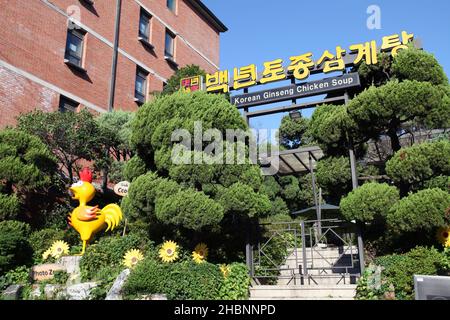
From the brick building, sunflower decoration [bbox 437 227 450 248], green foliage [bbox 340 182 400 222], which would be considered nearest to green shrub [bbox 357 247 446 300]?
sunflower decoration [bbox 437 227 450 248]

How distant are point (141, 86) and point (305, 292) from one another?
13.9 meters

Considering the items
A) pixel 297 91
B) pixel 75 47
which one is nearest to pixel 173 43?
pixel 75 47

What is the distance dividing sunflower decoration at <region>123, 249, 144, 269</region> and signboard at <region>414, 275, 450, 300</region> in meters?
4.76

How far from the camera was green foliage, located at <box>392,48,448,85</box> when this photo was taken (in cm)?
793

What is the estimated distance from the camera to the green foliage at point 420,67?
26.0 ft

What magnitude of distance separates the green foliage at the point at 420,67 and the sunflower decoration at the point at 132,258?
20.2 feet

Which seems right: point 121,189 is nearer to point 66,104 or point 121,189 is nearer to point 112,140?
point 112,140

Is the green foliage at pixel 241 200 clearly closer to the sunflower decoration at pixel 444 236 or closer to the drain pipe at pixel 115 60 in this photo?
the sunflower decoration at pixel 444 236

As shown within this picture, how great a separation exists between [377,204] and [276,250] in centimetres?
274

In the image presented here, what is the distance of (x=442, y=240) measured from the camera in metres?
6.94

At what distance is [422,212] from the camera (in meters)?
6.75

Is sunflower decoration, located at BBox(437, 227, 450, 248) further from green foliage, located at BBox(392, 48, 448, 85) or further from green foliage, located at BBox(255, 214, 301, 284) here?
green foliage, located at BBox(392, 48, 448, 85)

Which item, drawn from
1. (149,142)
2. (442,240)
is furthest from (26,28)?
(442,240)
